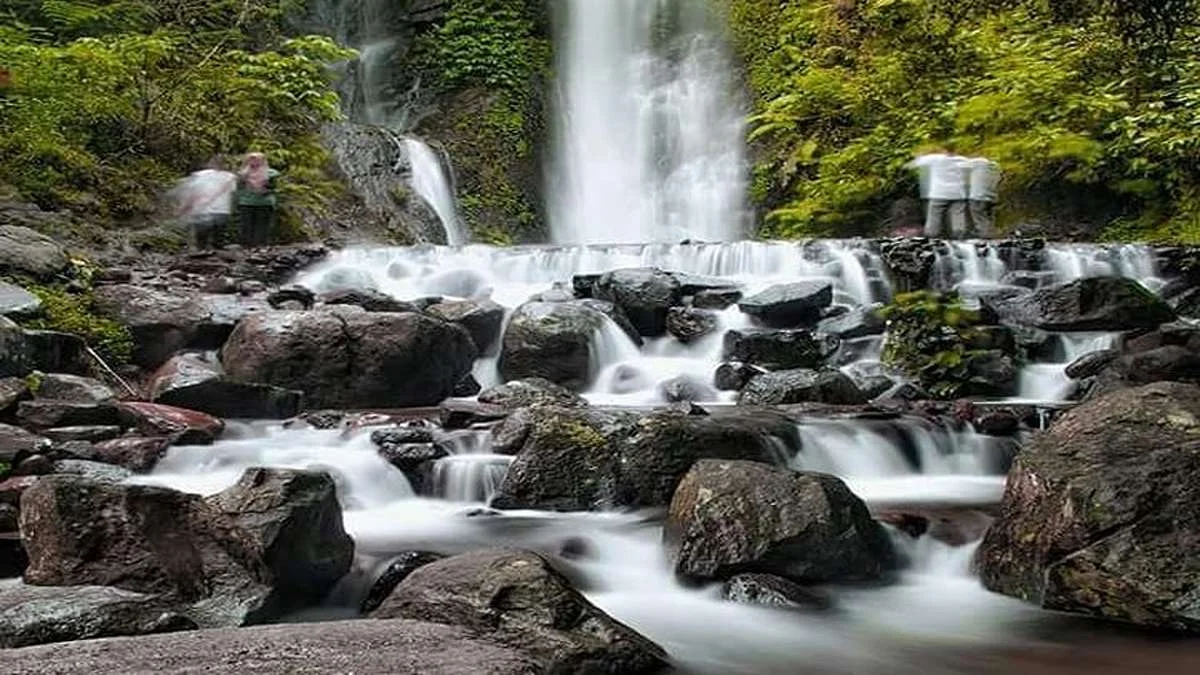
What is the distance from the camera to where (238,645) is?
105 inches

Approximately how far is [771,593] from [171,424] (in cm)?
467

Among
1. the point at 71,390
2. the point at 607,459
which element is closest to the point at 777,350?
the point at 607,459

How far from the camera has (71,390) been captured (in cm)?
794

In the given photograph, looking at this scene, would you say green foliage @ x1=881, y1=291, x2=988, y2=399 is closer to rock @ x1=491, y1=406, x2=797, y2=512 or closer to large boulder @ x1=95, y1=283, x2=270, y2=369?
rock @ x1=491, y1=406, x2=797, y2=512

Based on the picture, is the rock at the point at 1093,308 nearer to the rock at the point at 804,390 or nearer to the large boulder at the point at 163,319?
the rock at the point at 804,390

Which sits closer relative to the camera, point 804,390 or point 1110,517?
point 1110,517

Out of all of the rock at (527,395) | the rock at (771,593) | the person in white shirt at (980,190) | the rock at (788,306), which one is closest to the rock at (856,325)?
the rock at (788,306)

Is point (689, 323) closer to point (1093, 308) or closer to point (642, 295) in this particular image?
point (642, 295)

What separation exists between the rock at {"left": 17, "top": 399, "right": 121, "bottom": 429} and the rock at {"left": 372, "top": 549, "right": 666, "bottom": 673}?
13.2 feet

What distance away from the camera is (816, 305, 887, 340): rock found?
36.7 ft

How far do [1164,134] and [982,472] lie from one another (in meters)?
5.88

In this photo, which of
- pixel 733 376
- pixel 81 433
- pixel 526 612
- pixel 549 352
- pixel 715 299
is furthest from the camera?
pixel 715 299

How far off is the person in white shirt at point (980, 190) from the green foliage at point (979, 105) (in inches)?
30.1

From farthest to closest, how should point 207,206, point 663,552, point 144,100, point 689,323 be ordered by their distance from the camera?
point 144,100
point 207,206
point 689,323
point 663,552
